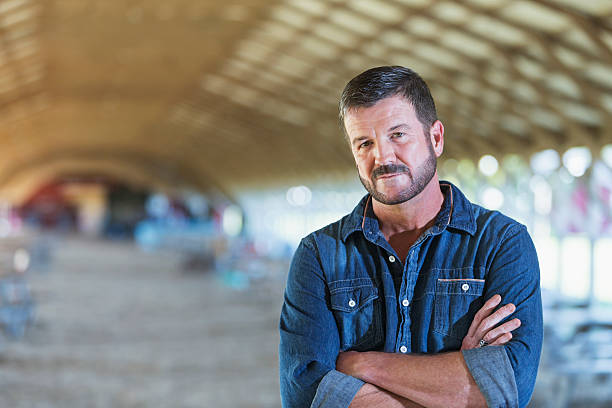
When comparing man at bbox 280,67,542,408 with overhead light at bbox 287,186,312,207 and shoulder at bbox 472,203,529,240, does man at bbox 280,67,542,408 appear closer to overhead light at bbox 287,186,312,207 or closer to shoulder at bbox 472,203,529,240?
shoulder at bbox 472,203,529,240

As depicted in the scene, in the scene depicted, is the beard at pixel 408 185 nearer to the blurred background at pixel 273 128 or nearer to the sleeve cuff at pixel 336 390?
the sleeve cuff at pixel 336 390

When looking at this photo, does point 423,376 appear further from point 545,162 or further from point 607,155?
point 545,162

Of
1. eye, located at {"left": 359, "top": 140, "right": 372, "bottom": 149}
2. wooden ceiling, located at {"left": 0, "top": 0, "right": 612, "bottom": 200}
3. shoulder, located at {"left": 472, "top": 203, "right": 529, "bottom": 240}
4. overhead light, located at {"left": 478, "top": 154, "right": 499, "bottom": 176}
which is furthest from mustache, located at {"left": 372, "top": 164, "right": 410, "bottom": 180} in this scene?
overhead light, located at {"left": 478, "top": 154, "right": 499, "bottom": 176}

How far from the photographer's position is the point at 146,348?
13000 millimetres

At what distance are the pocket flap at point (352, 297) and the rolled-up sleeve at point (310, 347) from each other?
45 millimetres

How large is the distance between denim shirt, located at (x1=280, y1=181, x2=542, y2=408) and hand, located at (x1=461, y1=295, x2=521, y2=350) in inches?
1.2

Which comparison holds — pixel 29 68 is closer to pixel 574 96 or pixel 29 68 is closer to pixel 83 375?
pixel 83 375

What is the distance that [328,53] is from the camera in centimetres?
1958

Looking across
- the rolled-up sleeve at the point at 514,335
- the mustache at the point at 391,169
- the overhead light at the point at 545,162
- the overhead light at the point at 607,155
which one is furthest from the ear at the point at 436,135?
the overhead light at the point at 545,162

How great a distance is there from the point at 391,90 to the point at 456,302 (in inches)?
28.9

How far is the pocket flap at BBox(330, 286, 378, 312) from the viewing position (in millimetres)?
2348

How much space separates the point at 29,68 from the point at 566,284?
18.2 meters

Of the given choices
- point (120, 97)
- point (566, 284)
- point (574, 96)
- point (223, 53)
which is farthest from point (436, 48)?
point (120, 97)

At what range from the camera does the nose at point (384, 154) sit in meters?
2.26
